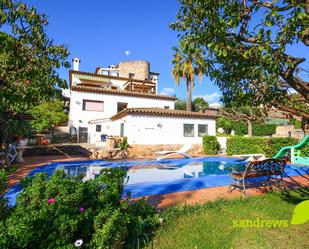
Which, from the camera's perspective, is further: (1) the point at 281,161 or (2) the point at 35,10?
(1) the point at 281,161

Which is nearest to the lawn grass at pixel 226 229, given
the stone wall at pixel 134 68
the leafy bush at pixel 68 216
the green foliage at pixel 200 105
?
the leafy bush at pixel 68 216

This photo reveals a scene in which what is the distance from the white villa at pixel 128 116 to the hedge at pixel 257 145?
163 inches

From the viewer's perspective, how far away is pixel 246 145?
19719 millimetres

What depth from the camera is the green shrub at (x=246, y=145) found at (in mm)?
18500

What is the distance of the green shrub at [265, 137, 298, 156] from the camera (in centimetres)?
1734

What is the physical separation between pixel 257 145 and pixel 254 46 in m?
17.5

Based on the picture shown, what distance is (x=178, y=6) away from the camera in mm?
4402

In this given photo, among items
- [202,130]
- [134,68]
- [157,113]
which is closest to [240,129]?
[202,130]

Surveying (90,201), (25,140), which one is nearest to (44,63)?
(90,201)

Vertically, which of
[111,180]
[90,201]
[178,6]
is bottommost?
[90,201]

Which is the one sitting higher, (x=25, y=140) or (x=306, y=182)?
(x=25, y=140)

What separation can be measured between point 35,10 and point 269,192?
9.14 metres

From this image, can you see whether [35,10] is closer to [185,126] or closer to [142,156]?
[142,156]

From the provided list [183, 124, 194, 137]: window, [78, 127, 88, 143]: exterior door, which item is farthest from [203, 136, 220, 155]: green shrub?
[78, 127, 88, 143]: exterior door
